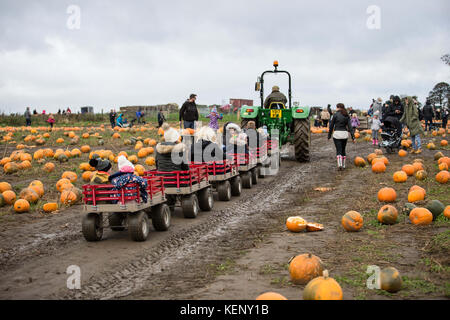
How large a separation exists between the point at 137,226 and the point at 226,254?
1.62 metres

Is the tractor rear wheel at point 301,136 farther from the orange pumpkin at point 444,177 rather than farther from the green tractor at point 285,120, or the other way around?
the orange pumpkin at point 444,177

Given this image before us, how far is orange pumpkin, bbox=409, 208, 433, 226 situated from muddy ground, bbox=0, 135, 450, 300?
0.44 feet

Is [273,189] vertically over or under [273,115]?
under

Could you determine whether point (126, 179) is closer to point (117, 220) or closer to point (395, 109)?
point (117, 220)

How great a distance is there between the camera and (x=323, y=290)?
402cm

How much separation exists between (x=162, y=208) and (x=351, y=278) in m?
3.91

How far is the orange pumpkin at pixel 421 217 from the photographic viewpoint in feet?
23.0

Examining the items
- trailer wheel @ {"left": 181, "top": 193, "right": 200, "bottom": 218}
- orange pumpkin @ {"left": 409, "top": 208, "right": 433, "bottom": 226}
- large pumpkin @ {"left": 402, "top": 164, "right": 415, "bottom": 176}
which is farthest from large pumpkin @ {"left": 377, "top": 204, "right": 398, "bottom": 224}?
large pumpkin @ {"left": 402, "top": 164, "right": 415, "bottom": 176}

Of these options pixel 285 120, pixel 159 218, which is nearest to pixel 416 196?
pixel 159 218

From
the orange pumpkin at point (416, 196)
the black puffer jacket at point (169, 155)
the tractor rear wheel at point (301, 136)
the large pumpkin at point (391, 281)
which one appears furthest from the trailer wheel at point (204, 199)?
the tractor rear wheel at point (301, 136)

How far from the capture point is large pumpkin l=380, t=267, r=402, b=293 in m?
4.38
